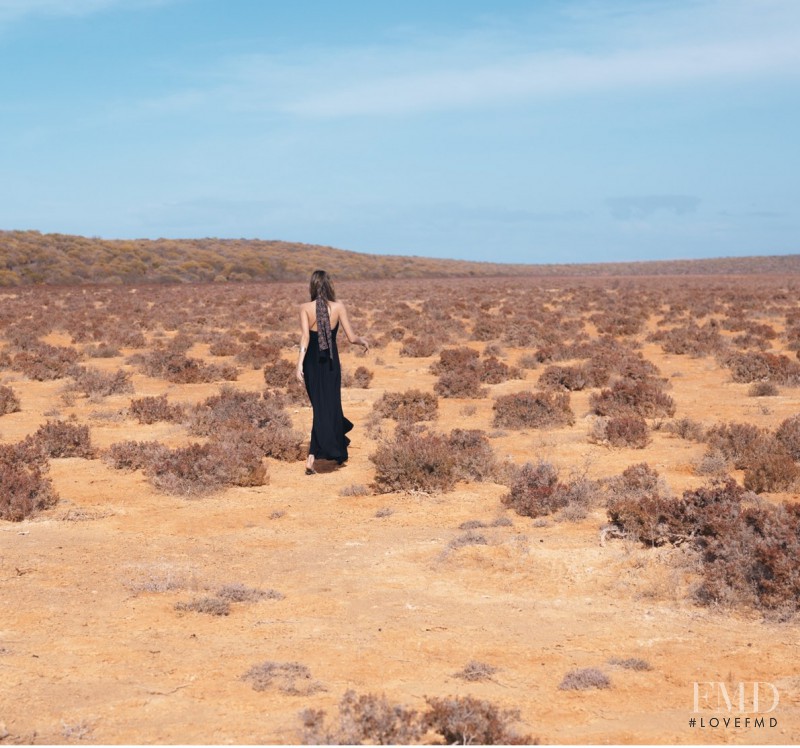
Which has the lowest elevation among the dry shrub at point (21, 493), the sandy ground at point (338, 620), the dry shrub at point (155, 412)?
the sandy ground at point (338, 620)

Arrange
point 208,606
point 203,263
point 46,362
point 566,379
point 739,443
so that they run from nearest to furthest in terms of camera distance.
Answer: point 208,606
point 739,443
point 566,379
point 46,362
point 203,263

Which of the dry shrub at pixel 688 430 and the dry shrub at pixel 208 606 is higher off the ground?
the dry shrub at pixel 688 430

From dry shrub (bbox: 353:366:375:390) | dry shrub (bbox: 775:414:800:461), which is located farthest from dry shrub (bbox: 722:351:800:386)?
dry shrub (bbox: 353:366:375:390)

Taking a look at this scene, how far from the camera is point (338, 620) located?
5723 millimetres

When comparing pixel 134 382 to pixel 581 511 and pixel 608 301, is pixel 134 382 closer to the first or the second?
pixel 581 511

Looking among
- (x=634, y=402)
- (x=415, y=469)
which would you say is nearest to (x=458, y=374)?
(x=634, y=402)

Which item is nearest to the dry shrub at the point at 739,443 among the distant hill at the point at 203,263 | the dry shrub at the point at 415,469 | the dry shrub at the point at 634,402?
the dry shrub at the point at 634,402

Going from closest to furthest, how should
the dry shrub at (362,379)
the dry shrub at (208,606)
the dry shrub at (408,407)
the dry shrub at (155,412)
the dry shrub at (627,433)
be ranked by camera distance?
1. the dry shrub at (208,606)
2. the dry shrub at (627,433)
3. the dry shrub at (155,412)
4. the dry shrub at (408,407)
5. the dry shrub at (362,379)

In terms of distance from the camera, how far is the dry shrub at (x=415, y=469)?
9.02m

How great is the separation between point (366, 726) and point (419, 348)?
17.5m

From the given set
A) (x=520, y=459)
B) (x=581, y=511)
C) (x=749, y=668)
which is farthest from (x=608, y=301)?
(x=749, y=668)

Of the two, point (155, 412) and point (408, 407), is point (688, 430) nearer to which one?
point (408, 407)

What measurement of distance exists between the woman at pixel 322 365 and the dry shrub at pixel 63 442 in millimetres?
2949

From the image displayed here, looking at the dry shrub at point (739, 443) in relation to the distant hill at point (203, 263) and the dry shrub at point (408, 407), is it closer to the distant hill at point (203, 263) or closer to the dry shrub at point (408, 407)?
the dry shrub at point (408, 407)
